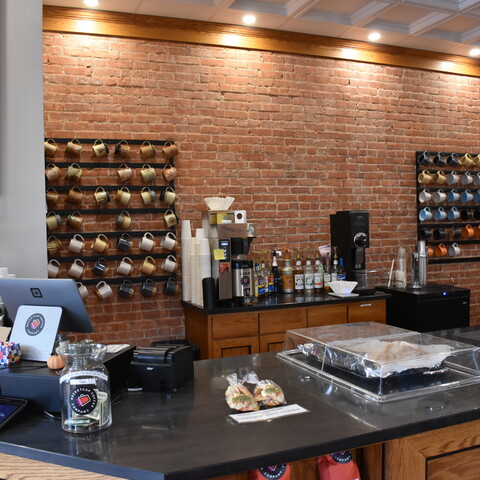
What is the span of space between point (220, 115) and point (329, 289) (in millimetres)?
1849

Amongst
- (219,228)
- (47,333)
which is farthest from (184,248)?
(47,333)

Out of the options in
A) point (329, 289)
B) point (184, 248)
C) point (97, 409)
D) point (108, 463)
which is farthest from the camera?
point (329, 289)

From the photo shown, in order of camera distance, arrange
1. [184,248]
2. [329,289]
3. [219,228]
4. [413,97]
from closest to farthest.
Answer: [219,228] < [184,248] < [329,289] < [413,97]

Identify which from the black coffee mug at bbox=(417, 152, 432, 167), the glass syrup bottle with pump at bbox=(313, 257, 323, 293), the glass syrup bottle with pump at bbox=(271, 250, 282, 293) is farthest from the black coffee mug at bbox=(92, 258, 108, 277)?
the black coffee mug at bbox=(417, 152, 432, 167)

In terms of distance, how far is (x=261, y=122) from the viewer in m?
5.05

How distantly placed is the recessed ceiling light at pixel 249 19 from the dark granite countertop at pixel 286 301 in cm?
243

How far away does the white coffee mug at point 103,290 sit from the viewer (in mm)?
4348

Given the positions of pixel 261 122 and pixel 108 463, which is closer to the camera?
pixel 108 463

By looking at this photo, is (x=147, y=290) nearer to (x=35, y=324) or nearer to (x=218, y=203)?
(x=218, y=203)

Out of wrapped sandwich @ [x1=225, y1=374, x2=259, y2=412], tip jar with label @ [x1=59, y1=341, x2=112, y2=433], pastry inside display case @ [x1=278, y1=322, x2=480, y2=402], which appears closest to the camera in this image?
tip jar with label @ [x1=59, y1=341, x2=112, y2=433]

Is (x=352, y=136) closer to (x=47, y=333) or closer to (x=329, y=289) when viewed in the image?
(x=329, y=289)

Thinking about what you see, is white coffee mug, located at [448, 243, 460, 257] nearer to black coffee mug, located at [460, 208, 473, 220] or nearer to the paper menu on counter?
black coffee mug, located at [460, 208, 473, 220]

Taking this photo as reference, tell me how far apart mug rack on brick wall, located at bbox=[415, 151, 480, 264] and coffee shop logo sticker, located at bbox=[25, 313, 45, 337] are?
181 inches

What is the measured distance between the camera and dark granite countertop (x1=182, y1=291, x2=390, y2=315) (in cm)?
406
